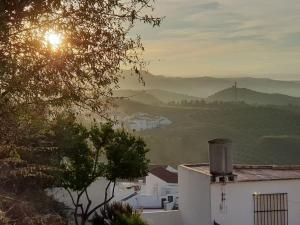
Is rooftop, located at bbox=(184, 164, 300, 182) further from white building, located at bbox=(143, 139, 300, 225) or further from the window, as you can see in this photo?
the window

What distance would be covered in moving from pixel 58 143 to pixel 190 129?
110008mm

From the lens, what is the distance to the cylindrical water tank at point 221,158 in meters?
17.3

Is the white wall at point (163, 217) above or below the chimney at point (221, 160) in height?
below

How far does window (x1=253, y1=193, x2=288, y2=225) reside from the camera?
17.9 metres

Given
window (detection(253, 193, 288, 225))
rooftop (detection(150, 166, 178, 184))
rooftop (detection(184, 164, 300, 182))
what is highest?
rooftop (detection(184, 164, 300, 182))

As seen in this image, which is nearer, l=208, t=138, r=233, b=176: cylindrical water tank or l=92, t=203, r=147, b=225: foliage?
l=92, t=203, r=147, b=225: foliage

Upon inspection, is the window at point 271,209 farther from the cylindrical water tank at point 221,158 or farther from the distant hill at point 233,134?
the distant hill at point 233,134

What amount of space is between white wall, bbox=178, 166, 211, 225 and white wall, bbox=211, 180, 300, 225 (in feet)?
1.08

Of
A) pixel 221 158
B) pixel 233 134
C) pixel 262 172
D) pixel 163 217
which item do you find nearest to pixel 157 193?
pixel 163 217

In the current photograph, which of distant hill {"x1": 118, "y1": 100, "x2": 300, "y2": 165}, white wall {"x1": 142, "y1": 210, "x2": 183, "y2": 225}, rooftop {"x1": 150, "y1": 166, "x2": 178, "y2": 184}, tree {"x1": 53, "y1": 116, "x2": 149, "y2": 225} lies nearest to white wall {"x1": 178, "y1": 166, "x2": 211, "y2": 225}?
white wall {"x1": 142, "y1": 210, "x2": 183, "y2": 225}

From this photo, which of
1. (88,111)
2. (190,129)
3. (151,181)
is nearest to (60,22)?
(88,111)

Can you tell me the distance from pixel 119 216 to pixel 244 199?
464 centimetres

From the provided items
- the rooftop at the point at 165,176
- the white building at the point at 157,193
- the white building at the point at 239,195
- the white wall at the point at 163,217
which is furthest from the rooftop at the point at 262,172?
the rooftop at the point at 165,176

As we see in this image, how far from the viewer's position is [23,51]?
20.9 feet
